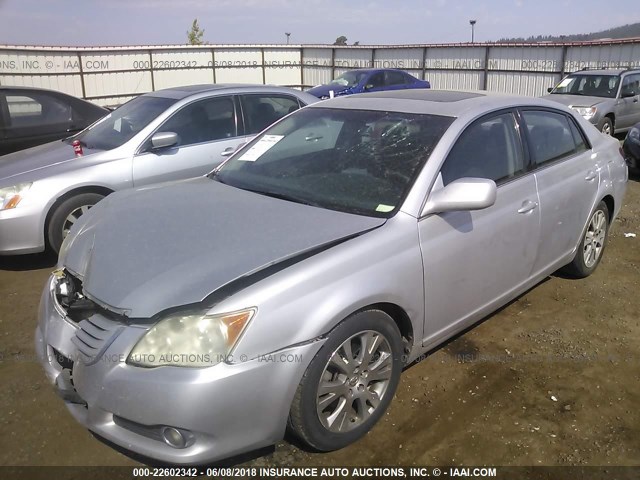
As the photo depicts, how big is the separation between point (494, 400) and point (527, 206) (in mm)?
1210

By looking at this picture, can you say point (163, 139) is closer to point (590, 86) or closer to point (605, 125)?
point (605, 125)

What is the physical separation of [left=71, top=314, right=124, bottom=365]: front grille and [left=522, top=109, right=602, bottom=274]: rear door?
270 centimetres

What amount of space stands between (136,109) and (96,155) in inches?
34.7

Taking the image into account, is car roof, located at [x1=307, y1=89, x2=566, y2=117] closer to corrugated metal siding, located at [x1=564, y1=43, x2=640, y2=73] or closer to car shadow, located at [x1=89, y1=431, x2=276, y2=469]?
car shadow, located at [x1=89, y1=431, x2=276, y2=469]

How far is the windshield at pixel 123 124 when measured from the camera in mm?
5376

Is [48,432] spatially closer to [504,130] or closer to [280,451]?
[280,451]

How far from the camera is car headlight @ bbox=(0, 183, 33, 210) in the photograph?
4.59 m

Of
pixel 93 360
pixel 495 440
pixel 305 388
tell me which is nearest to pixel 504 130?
pixel 495 440

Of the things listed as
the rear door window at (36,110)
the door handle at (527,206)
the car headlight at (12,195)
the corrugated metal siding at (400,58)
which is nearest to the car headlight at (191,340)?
the door handle at (527,206)

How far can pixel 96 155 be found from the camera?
514 cm

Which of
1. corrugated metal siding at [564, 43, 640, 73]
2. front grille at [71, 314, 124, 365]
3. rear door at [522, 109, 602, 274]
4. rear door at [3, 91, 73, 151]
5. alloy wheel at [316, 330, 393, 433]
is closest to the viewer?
front grille at [71, 314, 124, 365]

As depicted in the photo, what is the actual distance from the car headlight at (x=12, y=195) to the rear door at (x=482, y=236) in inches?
142

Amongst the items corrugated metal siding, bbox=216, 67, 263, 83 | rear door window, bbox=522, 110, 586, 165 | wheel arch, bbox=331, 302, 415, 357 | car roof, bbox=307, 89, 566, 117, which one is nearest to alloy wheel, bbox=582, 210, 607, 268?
rear door window, bbox=522, 110, 586, 165

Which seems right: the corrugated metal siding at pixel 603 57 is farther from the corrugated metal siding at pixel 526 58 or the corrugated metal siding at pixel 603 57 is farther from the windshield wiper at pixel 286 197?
the windshield wiper at pixel 286 197
